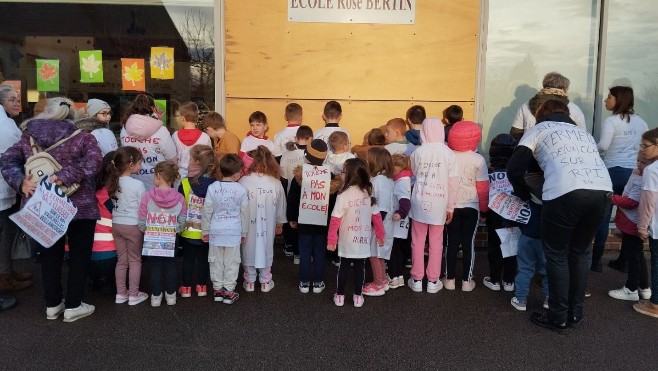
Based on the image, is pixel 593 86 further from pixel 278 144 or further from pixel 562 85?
pixel 278 144

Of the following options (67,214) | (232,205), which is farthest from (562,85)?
(67,214)

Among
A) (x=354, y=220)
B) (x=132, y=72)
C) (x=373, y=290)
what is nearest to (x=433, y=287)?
(x=373, y=290)

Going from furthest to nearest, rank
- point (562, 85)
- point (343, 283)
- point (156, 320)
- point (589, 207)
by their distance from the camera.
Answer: point (562, 85) < point (343, 283) < point (156, 320) < point (589, 207)

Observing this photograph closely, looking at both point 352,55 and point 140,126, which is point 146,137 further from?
point 352,55

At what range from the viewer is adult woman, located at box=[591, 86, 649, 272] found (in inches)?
230

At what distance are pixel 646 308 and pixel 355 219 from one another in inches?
108

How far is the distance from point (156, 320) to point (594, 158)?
3.79 metres

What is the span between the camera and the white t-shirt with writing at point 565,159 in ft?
13.4

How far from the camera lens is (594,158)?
164 inches

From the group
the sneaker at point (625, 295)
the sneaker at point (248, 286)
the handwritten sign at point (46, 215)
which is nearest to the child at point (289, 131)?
the sneaker at point (248, 286)

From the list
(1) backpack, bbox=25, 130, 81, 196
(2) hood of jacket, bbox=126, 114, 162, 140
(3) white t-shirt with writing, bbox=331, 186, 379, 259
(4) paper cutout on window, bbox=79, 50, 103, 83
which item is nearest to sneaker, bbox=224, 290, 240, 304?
(3) white t-shirt with writing, bbox=331, 186, 379, 259

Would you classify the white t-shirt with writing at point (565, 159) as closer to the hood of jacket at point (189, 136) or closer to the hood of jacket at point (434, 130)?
the hood of jacket at point (434, 130)

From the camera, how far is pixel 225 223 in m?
4.70

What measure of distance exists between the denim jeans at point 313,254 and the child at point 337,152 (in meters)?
0.68
